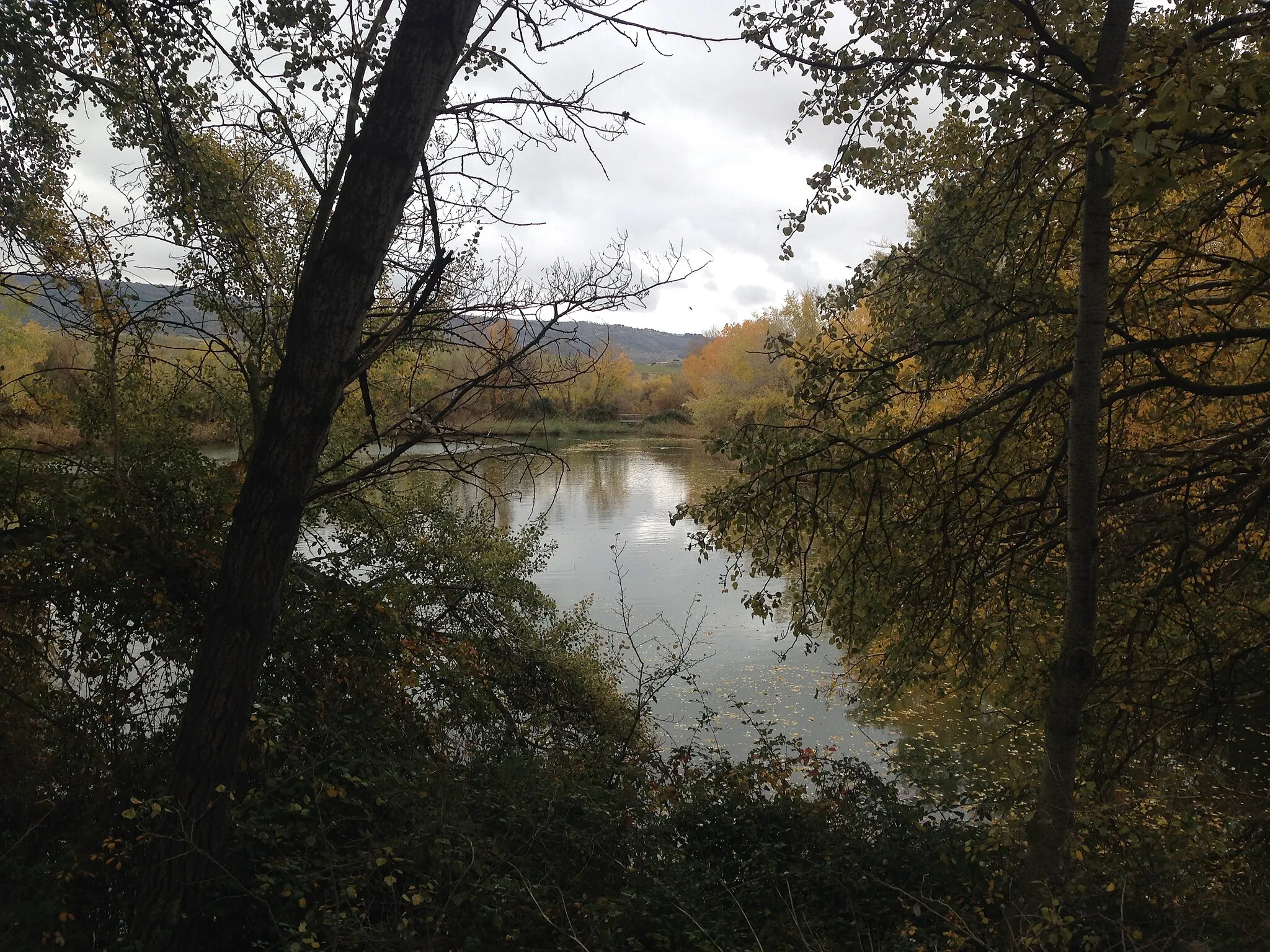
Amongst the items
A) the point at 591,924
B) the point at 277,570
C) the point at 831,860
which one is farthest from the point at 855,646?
the point at 277,570

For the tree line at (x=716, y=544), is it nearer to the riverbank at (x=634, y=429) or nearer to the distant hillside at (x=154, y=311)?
the distant hillside at (x=154, y=311)

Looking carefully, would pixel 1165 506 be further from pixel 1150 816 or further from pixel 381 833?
pixel 381 833

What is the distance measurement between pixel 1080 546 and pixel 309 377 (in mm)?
3532

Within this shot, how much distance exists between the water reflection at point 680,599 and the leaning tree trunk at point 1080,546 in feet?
6.10

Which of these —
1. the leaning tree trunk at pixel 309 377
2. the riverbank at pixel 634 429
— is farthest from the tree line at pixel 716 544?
the riverbank at pixel 634 429

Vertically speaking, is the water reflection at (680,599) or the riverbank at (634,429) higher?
the riverbank at (634,429)

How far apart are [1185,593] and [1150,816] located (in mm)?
1474

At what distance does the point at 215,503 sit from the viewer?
5418 mm

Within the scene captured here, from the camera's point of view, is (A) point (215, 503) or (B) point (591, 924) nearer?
(B) point (591, 924)

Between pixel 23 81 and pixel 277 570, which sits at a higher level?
pixel 23 81

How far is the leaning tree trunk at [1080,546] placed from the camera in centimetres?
357

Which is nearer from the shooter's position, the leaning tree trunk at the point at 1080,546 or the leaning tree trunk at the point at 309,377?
the leaning tree trunk at the point at 309,377

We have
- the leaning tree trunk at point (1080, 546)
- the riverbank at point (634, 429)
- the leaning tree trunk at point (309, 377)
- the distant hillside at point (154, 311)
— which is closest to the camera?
the leaning tree trunk at point (309, 377)

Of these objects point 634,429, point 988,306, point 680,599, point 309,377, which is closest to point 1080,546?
point 988,306
